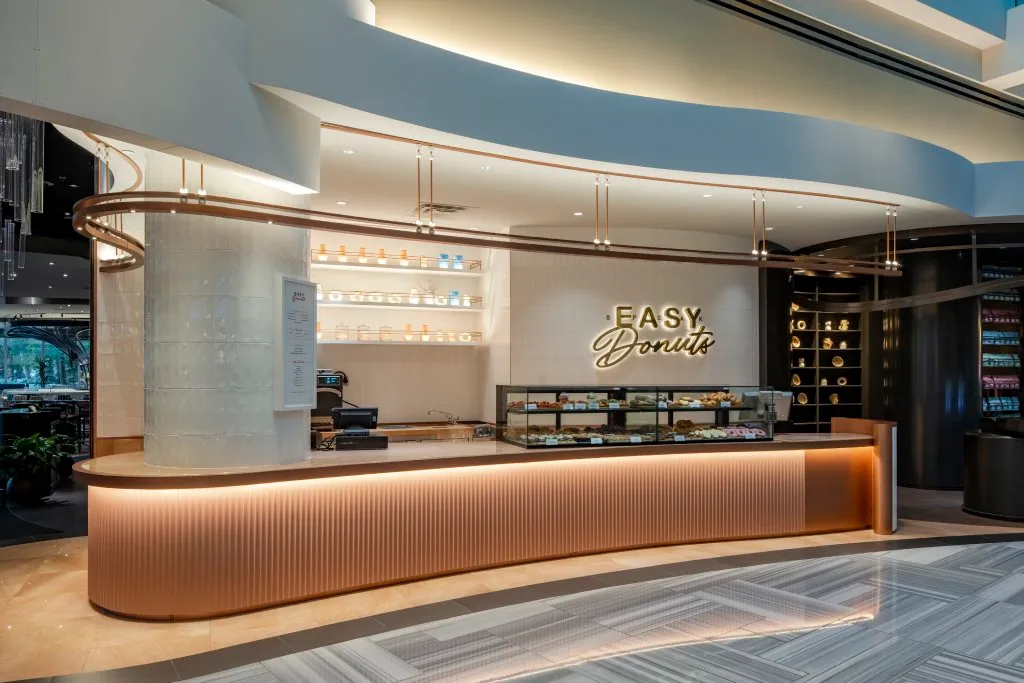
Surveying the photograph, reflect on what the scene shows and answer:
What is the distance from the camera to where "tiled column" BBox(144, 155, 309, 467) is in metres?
4.80

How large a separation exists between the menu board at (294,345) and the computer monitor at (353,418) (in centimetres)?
85

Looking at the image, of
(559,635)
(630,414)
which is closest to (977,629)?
(559,635)

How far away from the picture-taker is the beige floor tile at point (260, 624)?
435 cm

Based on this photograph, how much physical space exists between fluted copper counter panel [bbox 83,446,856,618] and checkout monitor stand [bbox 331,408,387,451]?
1.51 feet

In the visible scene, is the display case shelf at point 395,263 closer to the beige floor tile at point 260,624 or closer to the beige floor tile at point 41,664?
the beige floor tile at point 260,624

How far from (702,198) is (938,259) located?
180 inches

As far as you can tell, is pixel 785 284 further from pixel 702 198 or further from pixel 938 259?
pixel 702 198

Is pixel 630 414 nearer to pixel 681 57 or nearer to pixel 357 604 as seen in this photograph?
pixel 357 604

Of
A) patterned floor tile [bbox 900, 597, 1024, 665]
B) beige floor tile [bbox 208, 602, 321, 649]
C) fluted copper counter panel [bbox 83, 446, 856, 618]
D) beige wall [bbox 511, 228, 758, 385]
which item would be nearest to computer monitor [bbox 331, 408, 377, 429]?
fluted copper counter panel [bbox 83, 446, 856, 618]

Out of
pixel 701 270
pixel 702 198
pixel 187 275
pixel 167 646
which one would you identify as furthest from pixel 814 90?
pixel 167 646

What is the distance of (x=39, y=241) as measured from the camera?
10148mm

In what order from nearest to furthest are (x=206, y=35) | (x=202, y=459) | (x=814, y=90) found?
(x=206, y=35) → (x=202, y=459) → (x=814, y=90)

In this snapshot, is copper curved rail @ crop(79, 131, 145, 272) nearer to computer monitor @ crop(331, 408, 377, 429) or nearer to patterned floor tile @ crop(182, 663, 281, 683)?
computer monitor @ crop(331, 408, 377, 429)

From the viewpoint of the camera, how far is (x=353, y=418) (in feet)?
20.0
